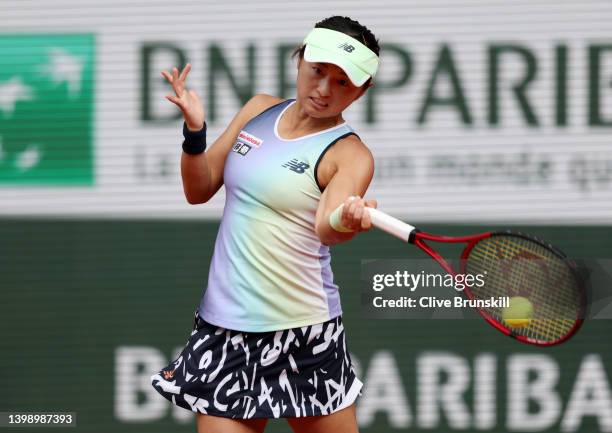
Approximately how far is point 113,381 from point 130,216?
801 millimetres

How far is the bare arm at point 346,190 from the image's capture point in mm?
3104

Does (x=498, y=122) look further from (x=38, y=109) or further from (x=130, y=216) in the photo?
(x=38, y=109)

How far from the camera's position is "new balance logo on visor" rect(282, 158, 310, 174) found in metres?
3.38

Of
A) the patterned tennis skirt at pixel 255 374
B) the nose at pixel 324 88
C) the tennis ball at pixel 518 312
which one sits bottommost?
the patterned tennis skirt at pixel 255 374

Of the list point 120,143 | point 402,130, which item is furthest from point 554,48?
point 120,143

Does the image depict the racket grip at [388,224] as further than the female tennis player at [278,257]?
No

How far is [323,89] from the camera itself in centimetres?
336

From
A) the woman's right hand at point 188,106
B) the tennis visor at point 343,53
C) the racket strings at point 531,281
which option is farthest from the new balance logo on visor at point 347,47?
the racket strings at point 531,281

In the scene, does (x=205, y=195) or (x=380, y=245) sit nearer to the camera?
Result: (x=205, y=195)

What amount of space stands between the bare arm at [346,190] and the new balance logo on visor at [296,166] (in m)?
0.07

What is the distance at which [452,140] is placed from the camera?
18.5 feet

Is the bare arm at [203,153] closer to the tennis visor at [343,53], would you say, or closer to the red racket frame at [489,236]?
the tennis visor at [343,53]

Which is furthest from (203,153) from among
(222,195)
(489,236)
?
(222,195)

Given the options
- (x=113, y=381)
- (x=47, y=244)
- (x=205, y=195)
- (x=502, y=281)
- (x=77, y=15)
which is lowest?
(x=113, y=381)
